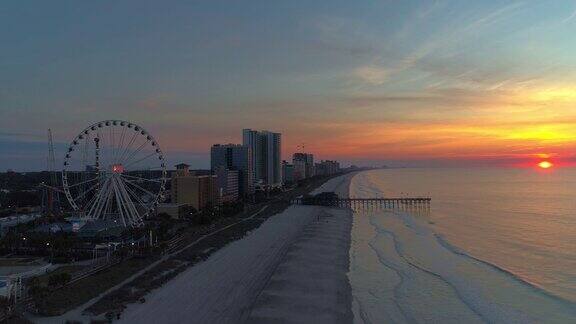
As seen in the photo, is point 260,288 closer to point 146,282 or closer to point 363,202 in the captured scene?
point 146,282

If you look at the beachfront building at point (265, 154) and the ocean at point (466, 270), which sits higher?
the beachfront building at point (265, 154)

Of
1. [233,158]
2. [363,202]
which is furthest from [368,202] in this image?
[233,158]

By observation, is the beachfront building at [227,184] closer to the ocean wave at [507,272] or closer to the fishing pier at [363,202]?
the fishing pier at [363,202]

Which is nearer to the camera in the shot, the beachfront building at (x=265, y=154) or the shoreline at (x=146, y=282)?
the shoreline at (x=146, y=282)

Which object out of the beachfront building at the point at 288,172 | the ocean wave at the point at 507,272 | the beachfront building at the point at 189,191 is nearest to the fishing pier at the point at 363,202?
the beachfront building at the point at 189,191

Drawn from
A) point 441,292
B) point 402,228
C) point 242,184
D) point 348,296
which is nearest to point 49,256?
point 348,296

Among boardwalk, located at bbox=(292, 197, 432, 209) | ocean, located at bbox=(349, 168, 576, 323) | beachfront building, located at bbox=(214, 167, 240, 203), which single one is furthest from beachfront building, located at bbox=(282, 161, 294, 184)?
ocean, located at bbox=(349, 168, 576, 323)
